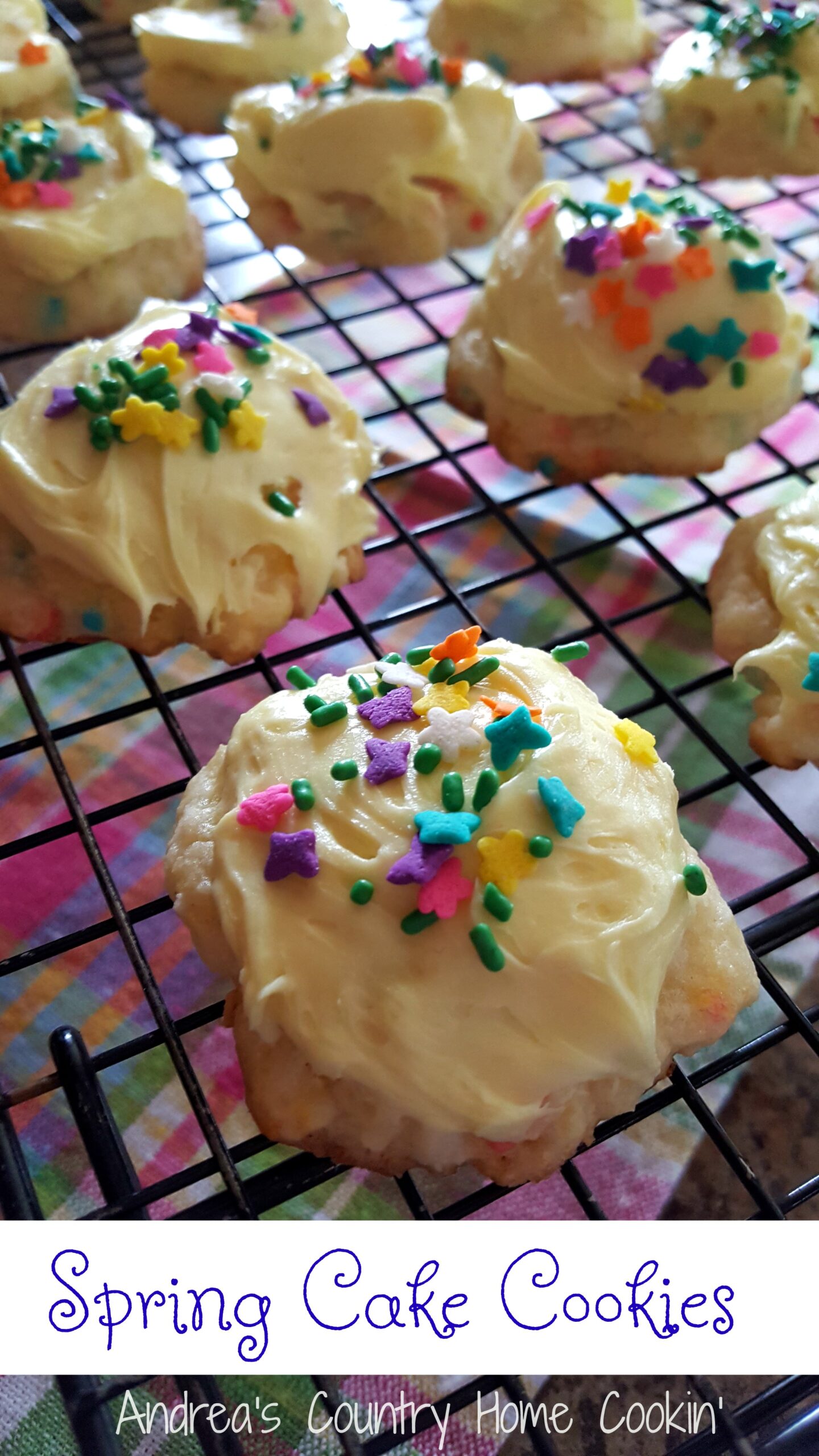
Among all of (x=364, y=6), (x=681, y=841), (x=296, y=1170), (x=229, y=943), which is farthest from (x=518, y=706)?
(x=364, y=6)

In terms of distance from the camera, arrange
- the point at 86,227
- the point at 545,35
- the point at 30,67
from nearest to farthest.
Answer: the point at 86,227, the point at 30,67, the point at 545,35

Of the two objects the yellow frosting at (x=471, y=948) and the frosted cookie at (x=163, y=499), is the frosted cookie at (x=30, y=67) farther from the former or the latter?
the yellow frosting at (x=471, y=948)

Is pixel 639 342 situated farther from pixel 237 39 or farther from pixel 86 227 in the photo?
pixel 237 39

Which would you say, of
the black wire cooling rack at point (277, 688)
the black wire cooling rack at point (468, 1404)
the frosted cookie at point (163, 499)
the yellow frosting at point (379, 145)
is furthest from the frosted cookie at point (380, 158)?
the black wire cooling rack at point (468, 1404)

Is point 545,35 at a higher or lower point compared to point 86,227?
higher

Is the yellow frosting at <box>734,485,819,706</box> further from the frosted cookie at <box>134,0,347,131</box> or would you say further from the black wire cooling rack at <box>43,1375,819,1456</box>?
the frosted cookie at <box>134,0,347,131</box>

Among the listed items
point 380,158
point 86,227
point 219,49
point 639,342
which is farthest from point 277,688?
point 219,49
